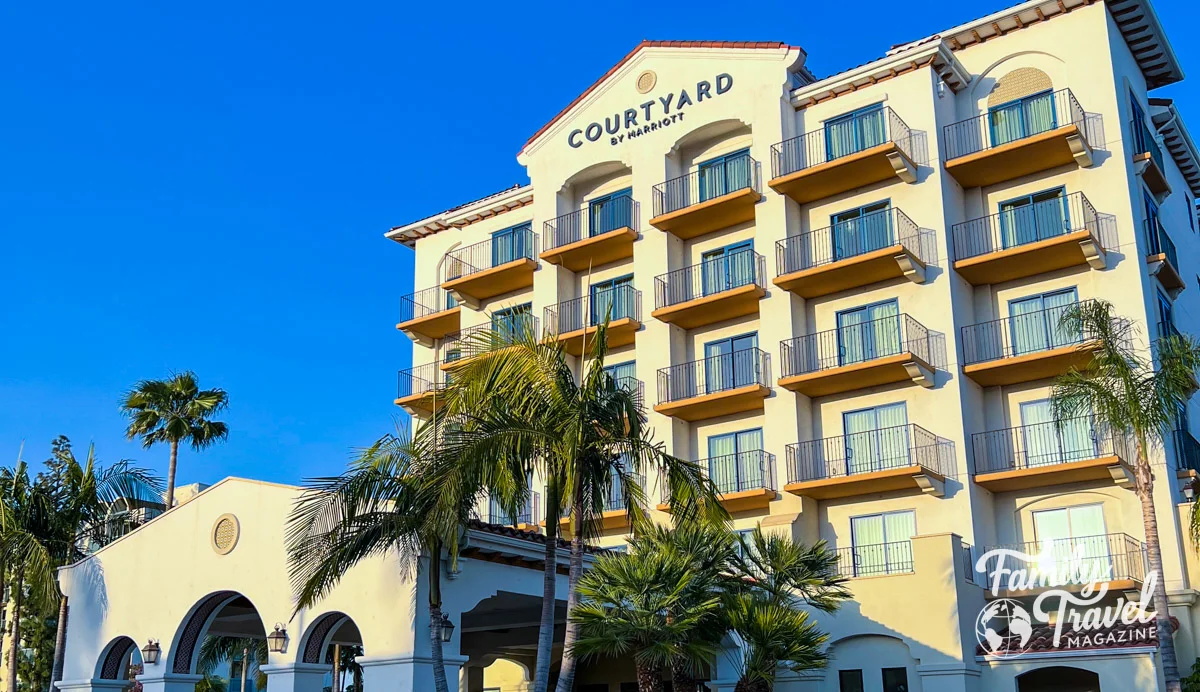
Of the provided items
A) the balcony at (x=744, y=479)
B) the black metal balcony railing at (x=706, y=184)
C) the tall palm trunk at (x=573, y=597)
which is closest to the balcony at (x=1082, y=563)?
the balcony at (x=744, y=479)

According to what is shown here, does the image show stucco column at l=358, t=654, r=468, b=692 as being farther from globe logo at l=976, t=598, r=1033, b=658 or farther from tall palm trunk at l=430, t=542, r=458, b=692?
globe logo at l=976, t=598, r=1033, b=658

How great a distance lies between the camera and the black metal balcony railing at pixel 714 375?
3522 cm

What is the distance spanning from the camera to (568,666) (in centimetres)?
1902

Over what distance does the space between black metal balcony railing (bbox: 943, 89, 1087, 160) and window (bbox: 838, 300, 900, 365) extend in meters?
4.75

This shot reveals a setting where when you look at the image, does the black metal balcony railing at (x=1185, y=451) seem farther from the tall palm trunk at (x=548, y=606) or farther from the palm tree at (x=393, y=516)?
the palm tree at (x=393, y=516)

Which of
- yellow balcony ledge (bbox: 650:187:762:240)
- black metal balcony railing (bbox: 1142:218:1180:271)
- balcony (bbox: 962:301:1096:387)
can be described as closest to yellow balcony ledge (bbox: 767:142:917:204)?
yellow balcony ledge (bbox: 650:187:762:240)

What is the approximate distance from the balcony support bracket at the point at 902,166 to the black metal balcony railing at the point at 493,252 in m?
12.8

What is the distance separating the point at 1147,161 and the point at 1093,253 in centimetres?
343

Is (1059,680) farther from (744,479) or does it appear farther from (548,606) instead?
(548,606)

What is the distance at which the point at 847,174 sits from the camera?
34656 millimetres

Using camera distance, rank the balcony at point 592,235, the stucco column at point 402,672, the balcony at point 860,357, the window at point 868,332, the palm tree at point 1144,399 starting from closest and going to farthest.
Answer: the stucco column at point 402,672 < the palm tree at point 1144,399 < the balcony at point 860,357 < the window at point 868,332 < the balcony at point 592,235

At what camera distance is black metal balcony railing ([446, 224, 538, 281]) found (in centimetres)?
4150

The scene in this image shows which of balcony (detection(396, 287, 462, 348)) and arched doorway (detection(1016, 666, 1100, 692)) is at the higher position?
balcony (detection(396, 287, 462, 348))

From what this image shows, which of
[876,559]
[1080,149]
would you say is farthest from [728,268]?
[1080,149]
